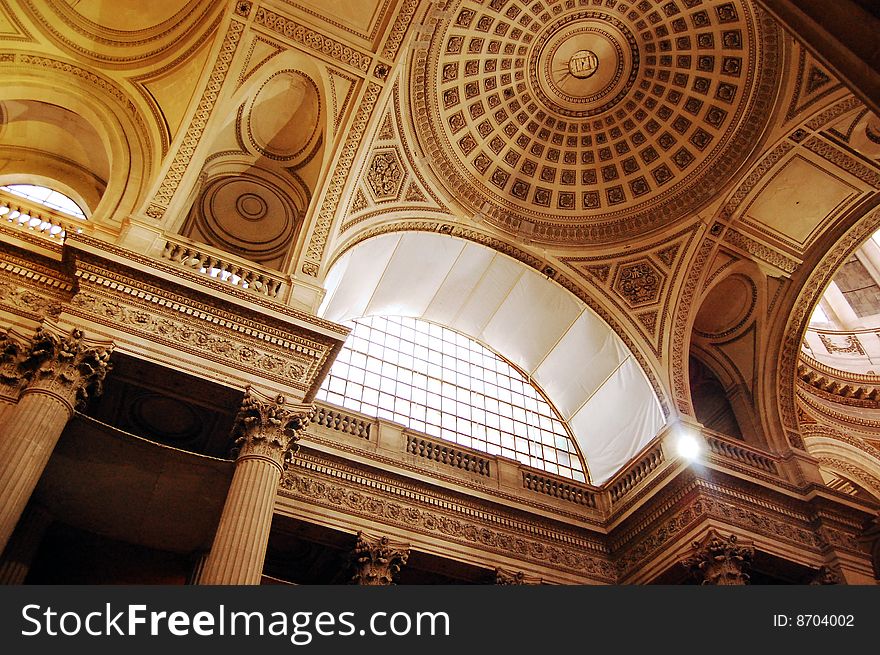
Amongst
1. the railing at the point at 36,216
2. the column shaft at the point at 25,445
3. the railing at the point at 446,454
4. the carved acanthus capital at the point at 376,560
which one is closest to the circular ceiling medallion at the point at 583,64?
the railing at the point at 446,454

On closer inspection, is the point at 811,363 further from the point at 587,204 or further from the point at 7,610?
the point at 7,610

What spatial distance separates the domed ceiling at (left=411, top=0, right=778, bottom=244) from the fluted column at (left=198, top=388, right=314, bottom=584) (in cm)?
637

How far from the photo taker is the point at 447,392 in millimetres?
14414

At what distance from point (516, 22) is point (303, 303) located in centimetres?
650

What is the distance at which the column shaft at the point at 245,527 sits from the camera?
699 centimetres

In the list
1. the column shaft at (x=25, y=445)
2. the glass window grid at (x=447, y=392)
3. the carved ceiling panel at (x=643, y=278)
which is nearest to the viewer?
the column shaft at (x=25, y=445)

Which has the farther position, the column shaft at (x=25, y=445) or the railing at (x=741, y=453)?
the railing at (x=741, y=453)

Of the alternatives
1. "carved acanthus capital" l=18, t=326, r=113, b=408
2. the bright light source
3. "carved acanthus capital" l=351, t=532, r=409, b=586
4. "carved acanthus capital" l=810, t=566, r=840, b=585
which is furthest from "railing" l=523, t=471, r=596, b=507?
"carved acanthus capital" l=18, t=326, r=113, b=408

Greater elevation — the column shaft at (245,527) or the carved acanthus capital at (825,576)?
the carved acanthus capital at (825,576)

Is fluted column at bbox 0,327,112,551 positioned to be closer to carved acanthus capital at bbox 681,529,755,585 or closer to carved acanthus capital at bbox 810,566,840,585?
carved acanthus capital at bbox 681,529,755,585

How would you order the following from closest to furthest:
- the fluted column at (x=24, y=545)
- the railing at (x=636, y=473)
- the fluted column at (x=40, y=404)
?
the fluted column at (x=40, y=404) → the fluted column at (x=24, y=545) → the railing at (x=636, y=473)

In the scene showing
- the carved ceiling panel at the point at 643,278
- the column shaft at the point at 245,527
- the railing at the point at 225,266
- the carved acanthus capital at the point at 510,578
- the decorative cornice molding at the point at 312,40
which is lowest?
the column shaft at the point at 245,527

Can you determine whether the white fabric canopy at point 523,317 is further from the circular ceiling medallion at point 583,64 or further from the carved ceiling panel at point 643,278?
the circular ceiling medallion at point 583,64

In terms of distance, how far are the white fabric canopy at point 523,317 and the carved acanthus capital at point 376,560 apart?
4849mm
